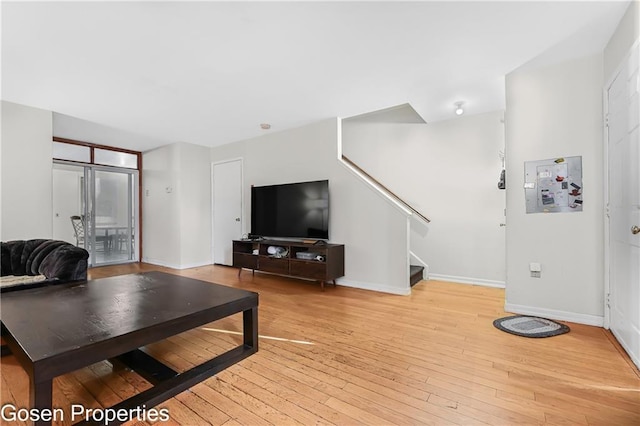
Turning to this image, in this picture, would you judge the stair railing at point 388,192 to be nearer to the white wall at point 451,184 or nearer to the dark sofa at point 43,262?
the white wall at point 451,184

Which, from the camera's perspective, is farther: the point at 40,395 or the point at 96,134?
the point at 96,134

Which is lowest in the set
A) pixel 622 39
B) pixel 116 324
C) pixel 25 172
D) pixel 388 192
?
pixel 116 324

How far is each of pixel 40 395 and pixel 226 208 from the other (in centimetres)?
459

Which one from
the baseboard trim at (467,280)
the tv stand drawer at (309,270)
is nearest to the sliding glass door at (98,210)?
the tv stand drawer at (309,270)

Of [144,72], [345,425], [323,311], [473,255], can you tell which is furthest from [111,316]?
[473,255]

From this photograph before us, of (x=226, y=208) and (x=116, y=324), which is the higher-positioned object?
(x=226, y=208)

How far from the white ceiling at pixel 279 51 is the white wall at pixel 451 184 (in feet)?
1.74

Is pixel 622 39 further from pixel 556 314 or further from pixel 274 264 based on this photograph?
pixel 274 264

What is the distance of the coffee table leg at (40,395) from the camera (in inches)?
44.8

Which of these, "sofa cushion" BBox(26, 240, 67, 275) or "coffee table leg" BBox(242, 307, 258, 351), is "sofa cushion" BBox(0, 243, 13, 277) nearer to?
"sofa cushion" BBox(26, 240, 67, 275)

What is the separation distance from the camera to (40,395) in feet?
3.80

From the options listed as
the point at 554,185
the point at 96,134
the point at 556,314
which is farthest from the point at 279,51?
the point at 96,134

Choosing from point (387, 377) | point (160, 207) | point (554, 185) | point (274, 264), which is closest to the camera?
point (387, 377)

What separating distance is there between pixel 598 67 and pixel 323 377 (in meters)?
3.40
